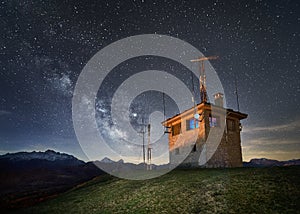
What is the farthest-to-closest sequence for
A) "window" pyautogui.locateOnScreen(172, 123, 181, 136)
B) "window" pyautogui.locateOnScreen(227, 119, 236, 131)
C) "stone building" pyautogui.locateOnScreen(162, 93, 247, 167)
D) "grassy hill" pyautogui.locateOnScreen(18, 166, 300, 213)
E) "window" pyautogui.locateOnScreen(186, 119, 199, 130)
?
"window" pyautogui.locateOnScreen(172, 123, 181, 136) → "window" pyautogui.locateOnScreen(227, 119, 236, 131) → "window" pyautogui.locateOnScreen(186, 119, 199, 130) → "stone building" pyautogui.locateOnScreen(162, 93, 247, 167) → "grassy hill" pyautogui.locateOnScreen(18, 166, 300, 213)

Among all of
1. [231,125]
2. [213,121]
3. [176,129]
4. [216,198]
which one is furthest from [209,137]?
[216,198]

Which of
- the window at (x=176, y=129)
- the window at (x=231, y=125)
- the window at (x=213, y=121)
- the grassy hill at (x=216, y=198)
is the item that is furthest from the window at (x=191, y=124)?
the grassy hill at (x=216, y=198)

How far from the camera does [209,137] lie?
24891mm

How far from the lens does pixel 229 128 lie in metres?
26.8

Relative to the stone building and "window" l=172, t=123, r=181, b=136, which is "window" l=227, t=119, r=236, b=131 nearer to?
the stone building

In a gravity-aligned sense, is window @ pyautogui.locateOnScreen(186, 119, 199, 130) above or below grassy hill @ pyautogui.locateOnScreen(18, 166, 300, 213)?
above

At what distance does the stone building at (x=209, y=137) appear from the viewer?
24.7 metres

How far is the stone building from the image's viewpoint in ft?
81.0

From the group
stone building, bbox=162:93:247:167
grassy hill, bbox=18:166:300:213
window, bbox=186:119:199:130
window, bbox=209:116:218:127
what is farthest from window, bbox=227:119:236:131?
grassy hill, bbox=18:166:300:213

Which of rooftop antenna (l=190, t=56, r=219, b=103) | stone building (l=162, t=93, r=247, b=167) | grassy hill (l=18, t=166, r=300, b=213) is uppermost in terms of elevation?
rooftop antenna (l=190, t=56, r=219, b=103)

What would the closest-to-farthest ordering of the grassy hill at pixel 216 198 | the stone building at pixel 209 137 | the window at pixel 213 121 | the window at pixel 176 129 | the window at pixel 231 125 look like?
1. the grassy hill at pixel 216 198
2. the stone building at pixel 209 137
3. the window at pixel 213 121
4. the window at pixel 231 125
5. the window at pixel 176 129

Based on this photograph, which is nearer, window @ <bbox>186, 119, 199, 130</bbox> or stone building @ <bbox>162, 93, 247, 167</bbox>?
stone building @ <bbox>162, 93, 247, 167</bbox>

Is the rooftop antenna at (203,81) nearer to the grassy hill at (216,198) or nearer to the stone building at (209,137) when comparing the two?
the stone building at (209,137)

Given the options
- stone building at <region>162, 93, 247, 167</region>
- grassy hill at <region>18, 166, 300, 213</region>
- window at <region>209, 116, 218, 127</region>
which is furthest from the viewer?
window at <region>209, 116, 218, 127</region>
